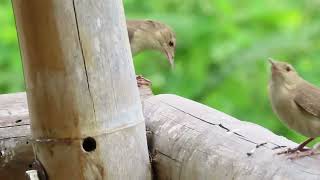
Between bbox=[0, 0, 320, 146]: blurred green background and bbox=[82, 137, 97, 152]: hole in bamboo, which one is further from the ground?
bbox=[82, 137, 97, 152]: hole in bamboo

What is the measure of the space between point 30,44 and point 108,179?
69cm

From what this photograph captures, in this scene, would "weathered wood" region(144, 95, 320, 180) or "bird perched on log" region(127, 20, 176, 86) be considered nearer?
"weathered wood" region(144, 95, 320, 180)

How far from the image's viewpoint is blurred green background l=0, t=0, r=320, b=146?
7758 millimetres

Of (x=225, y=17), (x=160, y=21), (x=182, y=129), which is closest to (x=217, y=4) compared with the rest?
(x=225, y=17)

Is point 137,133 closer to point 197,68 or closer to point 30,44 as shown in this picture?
point 30,44

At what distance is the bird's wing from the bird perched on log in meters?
2.50

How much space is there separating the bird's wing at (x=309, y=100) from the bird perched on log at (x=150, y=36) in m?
2.50

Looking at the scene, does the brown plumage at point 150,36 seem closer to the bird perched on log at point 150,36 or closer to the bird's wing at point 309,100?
the bird perched on log at point 150,36

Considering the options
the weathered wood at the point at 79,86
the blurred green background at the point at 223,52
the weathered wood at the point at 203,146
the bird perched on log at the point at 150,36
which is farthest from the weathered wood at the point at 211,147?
the blurred green background at the point at 223,52

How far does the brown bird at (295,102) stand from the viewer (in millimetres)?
4723

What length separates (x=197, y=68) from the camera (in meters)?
8.02

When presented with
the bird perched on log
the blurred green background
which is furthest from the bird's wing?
the blurred green background

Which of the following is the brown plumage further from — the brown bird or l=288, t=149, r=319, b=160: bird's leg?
l=288, t=149, r=319, b=160: bird's leg

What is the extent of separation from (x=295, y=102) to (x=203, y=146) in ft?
2.89
